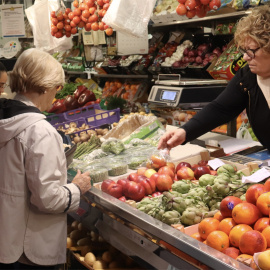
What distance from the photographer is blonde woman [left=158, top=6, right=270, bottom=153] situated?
2.08 meters

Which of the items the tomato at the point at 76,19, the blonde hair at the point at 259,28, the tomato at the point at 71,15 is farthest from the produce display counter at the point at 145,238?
the tomato at the point at 71,15

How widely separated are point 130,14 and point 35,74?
2132 millimetres

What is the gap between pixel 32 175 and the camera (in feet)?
6.09

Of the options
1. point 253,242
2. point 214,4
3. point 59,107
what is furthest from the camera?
point 59,107

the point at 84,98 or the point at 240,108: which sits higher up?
the point at 240,108

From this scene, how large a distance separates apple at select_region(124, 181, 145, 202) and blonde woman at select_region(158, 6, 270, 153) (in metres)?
0.38

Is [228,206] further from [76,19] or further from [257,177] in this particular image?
[76,19]

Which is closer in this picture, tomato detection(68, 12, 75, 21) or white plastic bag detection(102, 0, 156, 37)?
white plastic bag detection(102, 0, 156, 37)

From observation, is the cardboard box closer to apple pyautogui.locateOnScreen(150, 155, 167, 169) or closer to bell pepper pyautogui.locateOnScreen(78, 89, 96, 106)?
bell pepper pyautogui.locateOnScreen(78, 89, 96, 106)

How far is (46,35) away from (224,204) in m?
4.78

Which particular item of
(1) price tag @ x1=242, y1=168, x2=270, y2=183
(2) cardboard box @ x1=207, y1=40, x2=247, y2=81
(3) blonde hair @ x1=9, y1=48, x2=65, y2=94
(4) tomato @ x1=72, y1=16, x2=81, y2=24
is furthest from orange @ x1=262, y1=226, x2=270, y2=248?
(4) tomato @ x1=72, y1=16, x2=81, y2=24

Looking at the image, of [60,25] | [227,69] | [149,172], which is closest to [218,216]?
[149,172]

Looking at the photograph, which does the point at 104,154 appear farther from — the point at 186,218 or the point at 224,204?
the point at 224,204

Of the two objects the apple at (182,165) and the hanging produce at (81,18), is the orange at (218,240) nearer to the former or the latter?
the apple at (182,165)
